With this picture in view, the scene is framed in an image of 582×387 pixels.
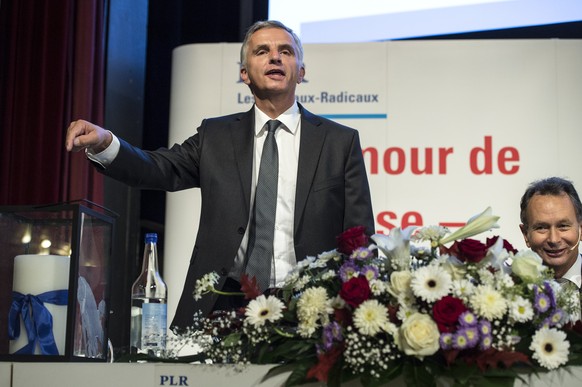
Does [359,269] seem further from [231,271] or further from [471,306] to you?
[231,271]

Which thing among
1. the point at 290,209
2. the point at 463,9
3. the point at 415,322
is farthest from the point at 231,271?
the point at 463,9

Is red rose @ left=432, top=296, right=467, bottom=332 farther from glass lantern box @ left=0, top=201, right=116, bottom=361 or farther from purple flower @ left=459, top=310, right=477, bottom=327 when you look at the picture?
glass lantern box @ left=0, top=201, right=116, bottom=361

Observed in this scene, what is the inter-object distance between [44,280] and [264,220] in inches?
24.7

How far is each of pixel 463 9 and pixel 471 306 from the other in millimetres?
3659

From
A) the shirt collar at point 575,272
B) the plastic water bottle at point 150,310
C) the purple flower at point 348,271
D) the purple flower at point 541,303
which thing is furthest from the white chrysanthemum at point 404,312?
the shirt collar at point 575,272

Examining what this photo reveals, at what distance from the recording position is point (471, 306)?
155cm

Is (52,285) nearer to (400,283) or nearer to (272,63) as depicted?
(400,283)

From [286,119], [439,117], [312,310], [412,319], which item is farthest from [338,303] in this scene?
[439,117]

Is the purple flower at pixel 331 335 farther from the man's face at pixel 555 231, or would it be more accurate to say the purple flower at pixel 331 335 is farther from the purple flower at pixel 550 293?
the man's face at pixel 555 231

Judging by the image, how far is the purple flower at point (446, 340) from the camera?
1.50 m

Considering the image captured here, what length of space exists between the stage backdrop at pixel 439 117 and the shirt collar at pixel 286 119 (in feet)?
6.59

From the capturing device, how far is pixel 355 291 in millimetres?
1576

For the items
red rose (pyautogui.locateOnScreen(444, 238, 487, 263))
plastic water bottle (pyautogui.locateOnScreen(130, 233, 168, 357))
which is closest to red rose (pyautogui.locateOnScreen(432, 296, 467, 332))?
red rose (pyautogui.locateOnScreen(444, 238, 487, 263))

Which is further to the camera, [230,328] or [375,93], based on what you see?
[375,93]
